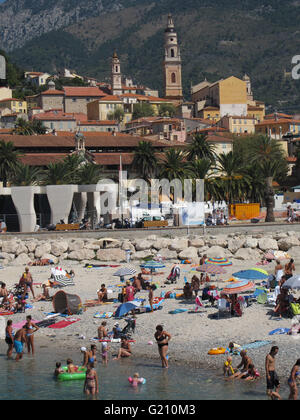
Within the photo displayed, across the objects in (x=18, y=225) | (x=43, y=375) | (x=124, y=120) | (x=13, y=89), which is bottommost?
(x=43, y=375)

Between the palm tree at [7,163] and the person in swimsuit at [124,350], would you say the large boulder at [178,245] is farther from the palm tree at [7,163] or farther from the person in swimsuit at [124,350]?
the palm tree at [7,163]

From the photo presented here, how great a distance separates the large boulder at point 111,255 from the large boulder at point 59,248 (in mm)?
2270

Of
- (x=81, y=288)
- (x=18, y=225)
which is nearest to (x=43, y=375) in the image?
(x=81, y=288)

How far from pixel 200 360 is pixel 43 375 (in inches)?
172

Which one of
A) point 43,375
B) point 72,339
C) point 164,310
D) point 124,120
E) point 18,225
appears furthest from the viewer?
point 124,120

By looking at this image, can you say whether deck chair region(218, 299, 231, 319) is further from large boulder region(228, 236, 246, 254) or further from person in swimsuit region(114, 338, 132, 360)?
large boulder region(228, 236, 246, 254)

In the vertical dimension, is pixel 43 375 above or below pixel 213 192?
below

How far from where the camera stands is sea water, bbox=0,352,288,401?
55.0 ft

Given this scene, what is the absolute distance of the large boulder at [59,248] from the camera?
1535 inches

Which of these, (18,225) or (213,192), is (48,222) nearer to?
(18,225)

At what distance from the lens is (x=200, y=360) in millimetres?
19453

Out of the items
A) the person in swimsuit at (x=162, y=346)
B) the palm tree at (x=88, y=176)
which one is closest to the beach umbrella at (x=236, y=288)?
the person in swimsuit at (x=162, y=346)

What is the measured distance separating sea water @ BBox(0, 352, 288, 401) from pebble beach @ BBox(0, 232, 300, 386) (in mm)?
889

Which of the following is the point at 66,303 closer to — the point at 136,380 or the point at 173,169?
the point at 136,380
